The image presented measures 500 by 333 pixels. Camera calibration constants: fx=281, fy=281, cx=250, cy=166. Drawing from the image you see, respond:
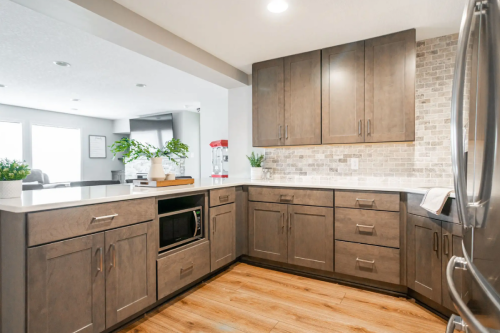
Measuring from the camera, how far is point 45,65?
3.83 metres

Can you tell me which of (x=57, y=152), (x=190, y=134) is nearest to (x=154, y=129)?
(x=190, y=134)

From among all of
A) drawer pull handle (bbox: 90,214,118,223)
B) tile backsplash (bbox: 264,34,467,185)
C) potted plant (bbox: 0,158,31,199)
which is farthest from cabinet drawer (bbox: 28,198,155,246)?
tile backsplash (bbox: 264,34,467,185)

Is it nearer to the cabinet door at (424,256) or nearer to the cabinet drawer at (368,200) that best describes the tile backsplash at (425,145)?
the cabinet drawer at (368,200)

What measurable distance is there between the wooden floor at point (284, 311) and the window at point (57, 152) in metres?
6.65

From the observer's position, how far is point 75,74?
4.20 meters

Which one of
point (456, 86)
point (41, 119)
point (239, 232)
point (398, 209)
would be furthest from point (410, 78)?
point (41, 119)

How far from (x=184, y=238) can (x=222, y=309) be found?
64 centimetres

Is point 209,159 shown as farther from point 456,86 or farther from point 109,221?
point 456,86

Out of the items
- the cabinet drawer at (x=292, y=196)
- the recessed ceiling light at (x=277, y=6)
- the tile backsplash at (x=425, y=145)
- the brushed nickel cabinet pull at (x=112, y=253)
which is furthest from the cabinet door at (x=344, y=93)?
the brushed nickel cabinet pull at (x=112, y=253)

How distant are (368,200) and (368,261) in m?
0.52

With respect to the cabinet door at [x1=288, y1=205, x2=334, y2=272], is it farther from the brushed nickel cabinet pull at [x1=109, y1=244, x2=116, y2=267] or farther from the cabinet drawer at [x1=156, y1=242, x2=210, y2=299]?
the brushed nickel cabinet pull at [x1=109, y1=244, x2=116, y2=267]

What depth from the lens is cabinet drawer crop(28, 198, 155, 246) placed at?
1412 millimetres

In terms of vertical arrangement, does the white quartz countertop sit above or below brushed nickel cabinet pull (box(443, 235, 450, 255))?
above

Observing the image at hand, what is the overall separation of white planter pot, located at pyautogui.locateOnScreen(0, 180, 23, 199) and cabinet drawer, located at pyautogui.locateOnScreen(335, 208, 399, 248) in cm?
237
